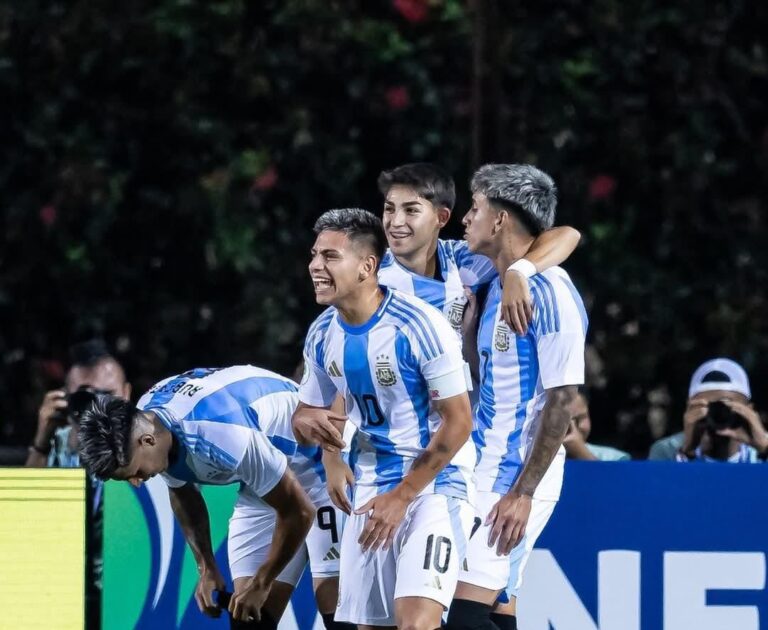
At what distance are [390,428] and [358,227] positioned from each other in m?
0.69

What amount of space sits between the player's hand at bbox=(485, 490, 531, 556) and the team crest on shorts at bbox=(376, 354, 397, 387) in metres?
0.59

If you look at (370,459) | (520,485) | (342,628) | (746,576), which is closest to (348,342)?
(370,459)

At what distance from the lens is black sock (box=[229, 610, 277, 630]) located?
21.0 ft

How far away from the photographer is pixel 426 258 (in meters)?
6.35

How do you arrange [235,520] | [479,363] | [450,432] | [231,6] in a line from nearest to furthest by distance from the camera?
[450,432] → [479,363] → [235,520] → [231,6]

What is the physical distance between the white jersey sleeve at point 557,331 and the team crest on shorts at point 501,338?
11cm

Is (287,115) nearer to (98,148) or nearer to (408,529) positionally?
(98,148)

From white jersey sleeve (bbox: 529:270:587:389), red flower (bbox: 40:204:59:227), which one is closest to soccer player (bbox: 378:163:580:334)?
white jersey sleeve (bbox: 529:270:587:389)

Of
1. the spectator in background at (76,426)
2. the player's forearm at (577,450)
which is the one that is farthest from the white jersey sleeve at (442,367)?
the spectator in background at (76,426)

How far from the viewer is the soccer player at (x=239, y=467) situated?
18.4 ft

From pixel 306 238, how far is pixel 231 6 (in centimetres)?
161

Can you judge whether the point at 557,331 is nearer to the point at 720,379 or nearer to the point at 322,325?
the point at 322,325

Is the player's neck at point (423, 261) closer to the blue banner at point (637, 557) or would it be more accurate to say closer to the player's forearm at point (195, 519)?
the blue banner at point (637, 557)

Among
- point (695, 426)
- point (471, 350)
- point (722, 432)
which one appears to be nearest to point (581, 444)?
point (695, 426)
